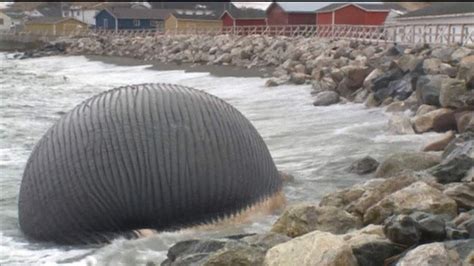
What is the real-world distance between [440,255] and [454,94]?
29.4 feet

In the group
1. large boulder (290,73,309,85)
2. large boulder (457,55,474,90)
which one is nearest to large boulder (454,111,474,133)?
large boulder (457,55,474,90)

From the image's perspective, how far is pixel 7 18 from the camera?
11031cm

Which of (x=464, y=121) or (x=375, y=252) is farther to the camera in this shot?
(x=464, y=121)

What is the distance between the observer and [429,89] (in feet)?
47.6

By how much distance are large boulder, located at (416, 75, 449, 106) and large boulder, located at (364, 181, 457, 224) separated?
25.3 ft

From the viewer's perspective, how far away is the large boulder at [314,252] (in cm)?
506

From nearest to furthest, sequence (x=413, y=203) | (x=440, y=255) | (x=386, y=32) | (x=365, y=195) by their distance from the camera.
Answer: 1. (x=440, y=255)
2. (x=413, y=203)
3. (x=365, y=195)
4. (x=386, y=32)

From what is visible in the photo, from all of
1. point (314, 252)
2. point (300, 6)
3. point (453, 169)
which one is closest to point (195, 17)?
point (300, 6)

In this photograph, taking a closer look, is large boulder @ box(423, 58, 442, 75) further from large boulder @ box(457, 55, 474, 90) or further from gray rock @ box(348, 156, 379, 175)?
gray rock @ box(348, 156, 379, 175)

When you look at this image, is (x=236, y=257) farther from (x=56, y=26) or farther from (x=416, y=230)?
(x=56, y=26)

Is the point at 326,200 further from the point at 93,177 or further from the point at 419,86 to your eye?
the point at 419,86

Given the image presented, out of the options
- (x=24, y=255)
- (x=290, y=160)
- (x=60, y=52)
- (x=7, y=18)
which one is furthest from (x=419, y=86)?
(x=7, y=18)

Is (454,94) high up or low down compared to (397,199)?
up

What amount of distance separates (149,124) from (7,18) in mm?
110437
